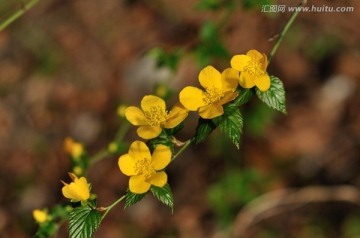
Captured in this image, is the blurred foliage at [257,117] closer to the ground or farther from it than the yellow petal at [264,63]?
closer to the ground

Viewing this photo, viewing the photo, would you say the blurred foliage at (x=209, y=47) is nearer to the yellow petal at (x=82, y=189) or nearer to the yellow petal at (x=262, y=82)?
the yellow petal at (x=262, y=82)

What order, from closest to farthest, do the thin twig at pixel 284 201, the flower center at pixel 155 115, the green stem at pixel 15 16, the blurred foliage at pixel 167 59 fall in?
the flower center at pixel 155 115 → the green stem at pixel 15 16 → the blurred foliage at pixel 167 59 → the thin twig at pixel 284 201

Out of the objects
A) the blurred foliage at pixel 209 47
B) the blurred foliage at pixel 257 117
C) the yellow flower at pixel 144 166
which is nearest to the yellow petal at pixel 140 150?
the yellow flower at pixel 144 166

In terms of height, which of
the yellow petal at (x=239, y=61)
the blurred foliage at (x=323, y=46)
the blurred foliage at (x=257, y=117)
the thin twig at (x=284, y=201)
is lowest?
the thin twig at (x=284, y=201)

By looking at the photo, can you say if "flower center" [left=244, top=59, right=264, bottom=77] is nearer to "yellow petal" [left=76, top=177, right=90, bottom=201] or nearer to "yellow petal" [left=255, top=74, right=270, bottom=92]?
"yellow petal" [left=255, top=74, right=270, bottom=92]

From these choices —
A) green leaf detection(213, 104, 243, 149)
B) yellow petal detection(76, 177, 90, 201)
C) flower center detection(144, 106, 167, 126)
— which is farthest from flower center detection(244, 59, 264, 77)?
yellow petal detection(76, 177, 90, 201)

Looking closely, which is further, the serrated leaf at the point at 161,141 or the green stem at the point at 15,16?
the green stem at the point at 15,16

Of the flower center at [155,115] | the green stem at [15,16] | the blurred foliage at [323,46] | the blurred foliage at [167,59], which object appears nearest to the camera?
the flower center at [155,115]

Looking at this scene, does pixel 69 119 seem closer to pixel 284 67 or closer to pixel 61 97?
pixel 61 97

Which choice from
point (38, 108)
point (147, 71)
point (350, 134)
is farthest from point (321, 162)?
point (38, 108)
